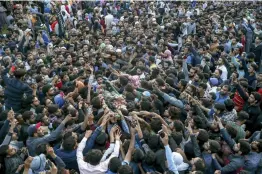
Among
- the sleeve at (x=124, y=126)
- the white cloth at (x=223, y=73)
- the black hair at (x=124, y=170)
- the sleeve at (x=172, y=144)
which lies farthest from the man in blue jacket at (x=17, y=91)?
the white cloth at (x=223, y=73)

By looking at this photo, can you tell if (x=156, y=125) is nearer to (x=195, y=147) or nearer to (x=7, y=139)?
(x=195, y=147)

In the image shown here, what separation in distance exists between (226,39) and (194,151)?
7205 mm

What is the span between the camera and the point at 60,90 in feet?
23.9

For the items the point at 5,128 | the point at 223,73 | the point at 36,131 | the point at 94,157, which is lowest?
the point at 223,73

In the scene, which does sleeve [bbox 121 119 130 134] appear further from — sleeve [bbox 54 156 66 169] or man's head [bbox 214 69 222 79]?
man's head [bbox 214 69 222 79]

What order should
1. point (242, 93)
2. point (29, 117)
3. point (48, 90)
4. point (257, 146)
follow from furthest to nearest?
point (48, 90), point (242, 93), point (29, 117), point (257, 146)

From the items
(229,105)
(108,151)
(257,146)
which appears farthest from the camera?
(229,105)

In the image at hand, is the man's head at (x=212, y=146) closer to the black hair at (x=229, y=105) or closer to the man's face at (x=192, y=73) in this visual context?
the black hair at (x=229, y=105)

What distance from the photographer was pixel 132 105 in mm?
6172

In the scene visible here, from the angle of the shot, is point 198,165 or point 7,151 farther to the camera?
point 7,151

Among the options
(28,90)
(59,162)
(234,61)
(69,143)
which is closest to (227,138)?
(69,143)

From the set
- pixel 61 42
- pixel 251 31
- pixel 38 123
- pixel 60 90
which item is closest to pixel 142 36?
pixel 61 42

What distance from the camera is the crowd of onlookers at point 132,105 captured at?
4570mm

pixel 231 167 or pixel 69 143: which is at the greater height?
pixel 69 143
